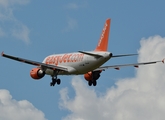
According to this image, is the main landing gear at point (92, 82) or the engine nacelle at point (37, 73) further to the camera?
the main landing gear at point (92, 82)

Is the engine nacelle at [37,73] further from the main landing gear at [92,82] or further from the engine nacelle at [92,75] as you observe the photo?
the main landing gear at [92,82]

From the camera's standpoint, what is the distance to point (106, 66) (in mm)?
127562

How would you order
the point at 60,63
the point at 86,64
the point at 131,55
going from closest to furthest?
1. the point at 131,55
2. the point at 86,64
3. the point at 60,63

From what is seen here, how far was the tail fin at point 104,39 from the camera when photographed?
120 metres

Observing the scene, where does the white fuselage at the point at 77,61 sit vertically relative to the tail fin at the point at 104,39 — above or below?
below

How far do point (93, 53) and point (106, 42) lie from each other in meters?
5.30

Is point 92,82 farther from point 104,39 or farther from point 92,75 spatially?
point 104,39

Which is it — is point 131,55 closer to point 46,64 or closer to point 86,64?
point 86,64

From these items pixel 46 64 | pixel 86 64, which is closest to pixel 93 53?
pixel 86 64

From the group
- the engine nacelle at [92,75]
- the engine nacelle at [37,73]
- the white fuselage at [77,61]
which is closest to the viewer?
the white fuselage at [77,61]

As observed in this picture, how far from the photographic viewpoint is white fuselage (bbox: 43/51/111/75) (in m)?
116

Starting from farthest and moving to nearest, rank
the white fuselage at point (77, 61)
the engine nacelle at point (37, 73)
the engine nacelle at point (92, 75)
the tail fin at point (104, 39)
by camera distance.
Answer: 1. the engine nacelle at point (92, 75)
2. the engine nacelle at point (37, 73)
3. the tail fin at point (104, 39)
4. the white fuselage at point (77, 61)

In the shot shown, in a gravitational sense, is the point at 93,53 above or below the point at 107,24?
below

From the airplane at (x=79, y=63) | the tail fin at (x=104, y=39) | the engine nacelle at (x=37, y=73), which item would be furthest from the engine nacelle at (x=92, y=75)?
the engine nacelle at (x=37, y=73)
